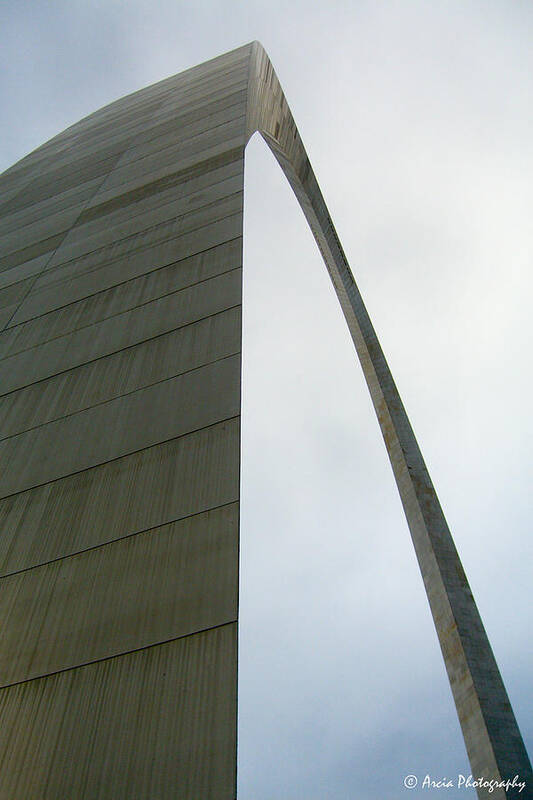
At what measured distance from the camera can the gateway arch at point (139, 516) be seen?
12.4 ft

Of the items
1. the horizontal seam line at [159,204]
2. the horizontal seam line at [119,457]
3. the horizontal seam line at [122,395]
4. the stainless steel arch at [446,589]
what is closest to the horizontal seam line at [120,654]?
the horizontal seam line at [119,457]

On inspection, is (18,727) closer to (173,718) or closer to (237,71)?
(173,718)

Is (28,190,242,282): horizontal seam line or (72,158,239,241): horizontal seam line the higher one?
(72,158,239,241): horizontal seam line

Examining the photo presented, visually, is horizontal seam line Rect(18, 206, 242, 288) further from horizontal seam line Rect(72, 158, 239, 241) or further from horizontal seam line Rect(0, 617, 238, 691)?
horizontal seam line Rect(0, 617, 238, 691)

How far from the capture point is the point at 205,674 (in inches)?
149

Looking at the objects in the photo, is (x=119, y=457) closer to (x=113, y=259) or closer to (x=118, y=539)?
(x=118, y=539)

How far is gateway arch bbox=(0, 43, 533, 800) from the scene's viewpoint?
148 inches

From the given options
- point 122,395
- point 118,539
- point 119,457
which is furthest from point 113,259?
point 118,539

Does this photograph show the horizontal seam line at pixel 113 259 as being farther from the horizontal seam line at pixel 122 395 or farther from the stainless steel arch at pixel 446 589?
the stainless steel arch at pixel 446 589

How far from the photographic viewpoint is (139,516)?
509 cm

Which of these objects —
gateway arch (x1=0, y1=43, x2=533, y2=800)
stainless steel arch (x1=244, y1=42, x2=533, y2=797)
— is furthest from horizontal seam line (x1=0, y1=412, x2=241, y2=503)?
stainless steel arch (x1=244, y1=42, x2=533, y2=797)

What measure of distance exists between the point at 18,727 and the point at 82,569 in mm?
1219

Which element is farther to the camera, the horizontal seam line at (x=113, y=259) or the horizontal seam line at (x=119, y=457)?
the horizontal seam line at (x=113, y=259)

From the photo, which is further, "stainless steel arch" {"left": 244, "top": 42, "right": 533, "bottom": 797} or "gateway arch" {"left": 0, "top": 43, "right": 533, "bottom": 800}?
"stainless steel arch" {"left": 244, "top": 42, "right": 533, "bottom": 797}
